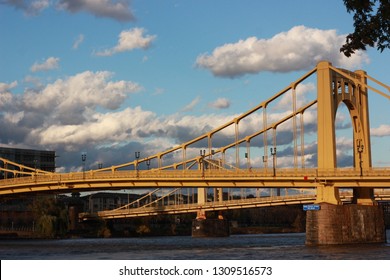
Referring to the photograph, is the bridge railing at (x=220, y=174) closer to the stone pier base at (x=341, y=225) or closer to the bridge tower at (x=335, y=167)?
the bridge tower at (x=335, y=167)

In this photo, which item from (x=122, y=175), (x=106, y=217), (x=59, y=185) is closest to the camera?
(x=122, y=175)

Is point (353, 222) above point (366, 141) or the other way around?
the other way around

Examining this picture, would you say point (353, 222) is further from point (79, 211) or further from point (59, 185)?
point (79, 211)

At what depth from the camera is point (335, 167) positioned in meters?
83.8

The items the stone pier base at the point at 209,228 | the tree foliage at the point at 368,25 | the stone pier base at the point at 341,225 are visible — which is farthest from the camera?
the stone pier base at the point at 209,228

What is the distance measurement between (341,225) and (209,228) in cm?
5481

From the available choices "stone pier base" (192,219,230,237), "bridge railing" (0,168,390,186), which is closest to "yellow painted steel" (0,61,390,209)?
"bridge railing" (0,168,390,186)

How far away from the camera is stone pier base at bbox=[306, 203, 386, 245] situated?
268 ft

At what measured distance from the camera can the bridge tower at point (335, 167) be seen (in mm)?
81938

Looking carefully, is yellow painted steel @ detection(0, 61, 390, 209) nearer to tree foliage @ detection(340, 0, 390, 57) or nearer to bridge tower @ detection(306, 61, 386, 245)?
bridge tower @ detection(306, 61, 386, 245)

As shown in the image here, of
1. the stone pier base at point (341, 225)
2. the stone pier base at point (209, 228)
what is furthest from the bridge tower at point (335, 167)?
the stone pier base at point (209, 228)

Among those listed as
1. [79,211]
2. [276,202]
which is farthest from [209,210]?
[79,211]

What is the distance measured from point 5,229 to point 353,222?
76.2 metres

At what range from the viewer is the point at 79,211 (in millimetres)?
156125
